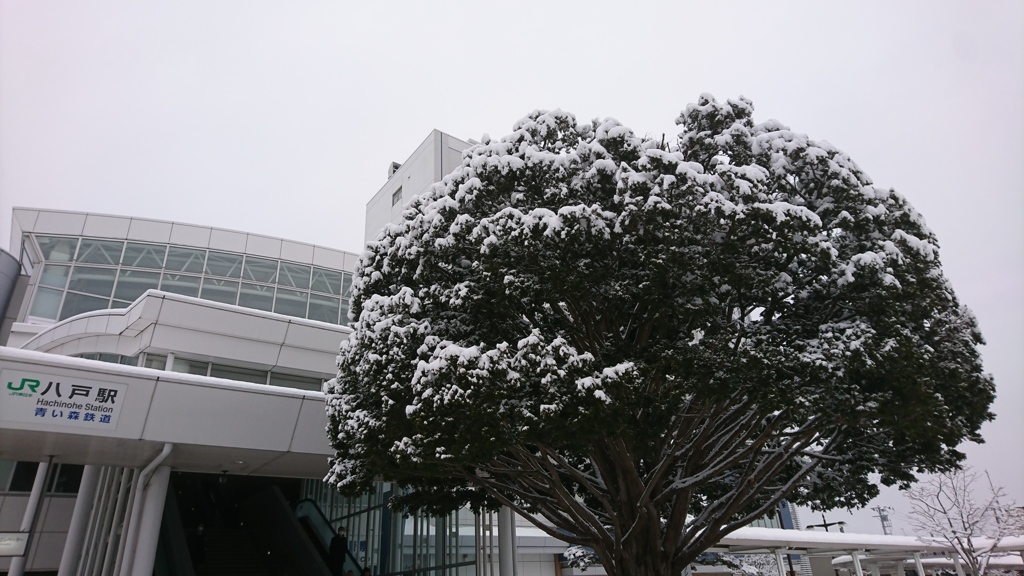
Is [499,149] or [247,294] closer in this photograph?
[499,149]

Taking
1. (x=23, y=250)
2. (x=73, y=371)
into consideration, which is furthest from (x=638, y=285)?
(x=23, y=250)

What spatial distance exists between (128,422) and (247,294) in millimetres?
16409

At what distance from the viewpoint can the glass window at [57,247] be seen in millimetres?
23517

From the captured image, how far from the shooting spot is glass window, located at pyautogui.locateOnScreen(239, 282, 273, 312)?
25.2 meters

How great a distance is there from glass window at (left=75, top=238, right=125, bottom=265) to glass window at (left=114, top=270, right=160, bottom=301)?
2.54 feet

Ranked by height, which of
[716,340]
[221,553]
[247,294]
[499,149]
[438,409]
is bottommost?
[221,553]

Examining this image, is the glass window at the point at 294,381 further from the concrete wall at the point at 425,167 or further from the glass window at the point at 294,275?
the glass window at the point at 294,275

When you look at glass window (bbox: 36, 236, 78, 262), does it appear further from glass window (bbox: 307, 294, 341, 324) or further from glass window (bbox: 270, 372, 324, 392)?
glass window (bbox: 270, 372, 324, 392)

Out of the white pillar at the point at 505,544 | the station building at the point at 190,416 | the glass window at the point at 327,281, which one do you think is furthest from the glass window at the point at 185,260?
the white pillar at the point at 505,544

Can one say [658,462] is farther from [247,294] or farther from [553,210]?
[247,294]

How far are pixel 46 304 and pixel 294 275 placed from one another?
346 inches

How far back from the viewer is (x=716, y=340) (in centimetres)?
787

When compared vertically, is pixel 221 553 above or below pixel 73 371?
below

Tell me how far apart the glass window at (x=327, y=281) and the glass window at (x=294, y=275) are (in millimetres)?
377
